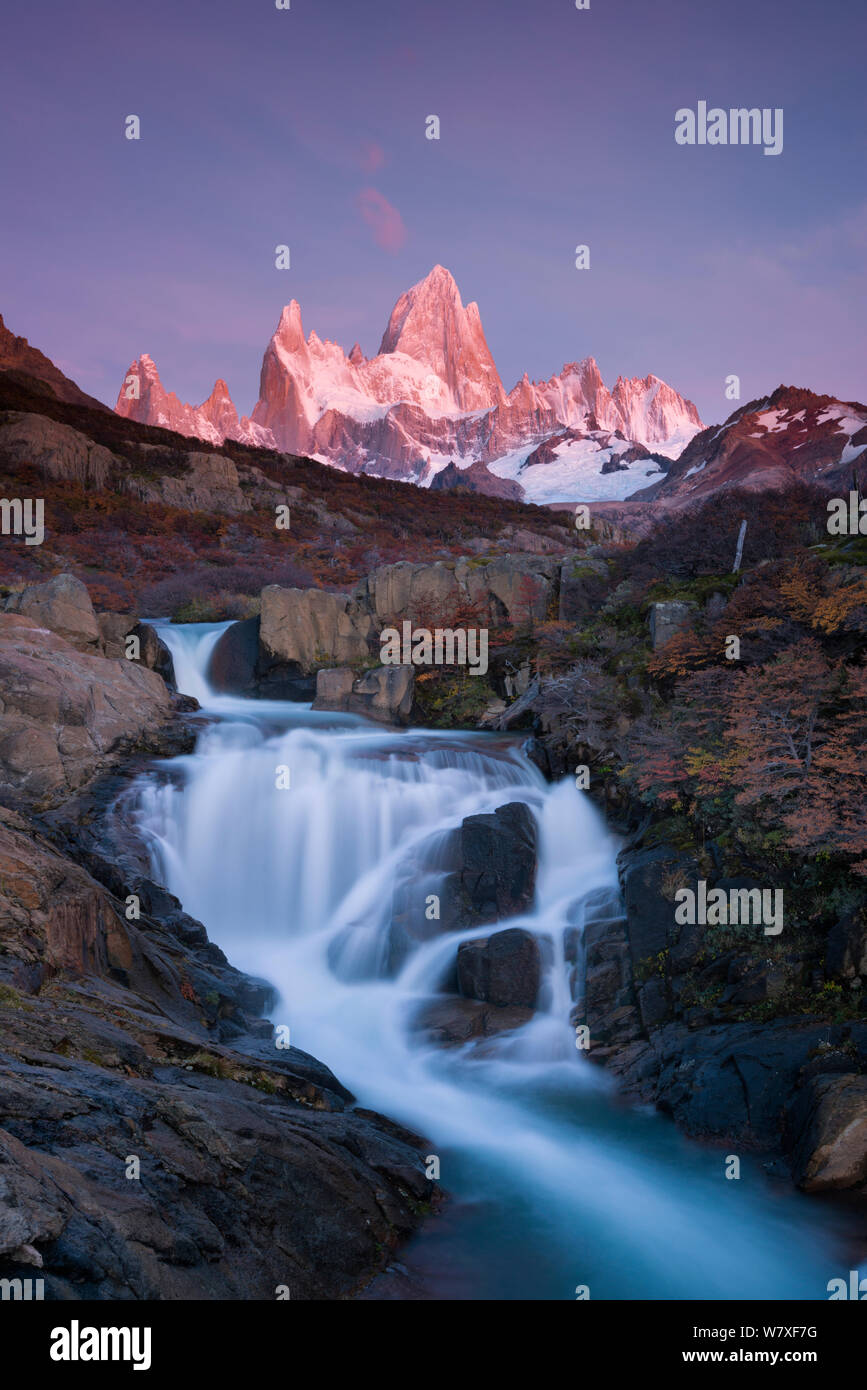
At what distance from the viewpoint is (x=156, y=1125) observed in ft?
17.6

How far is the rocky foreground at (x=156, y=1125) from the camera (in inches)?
162

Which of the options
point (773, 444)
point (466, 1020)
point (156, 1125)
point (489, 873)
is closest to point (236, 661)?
point (489, 873)

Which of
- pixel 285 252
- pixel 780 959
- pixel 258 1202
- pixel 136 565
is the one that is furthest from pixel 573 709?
pixel 136 565

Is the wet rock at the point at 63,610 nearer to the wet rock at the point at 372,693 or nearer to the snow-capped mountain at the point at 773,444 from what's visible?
the wet rock at the point at 372,693

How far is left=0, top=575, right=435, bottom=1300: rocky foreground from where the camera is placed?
411cm

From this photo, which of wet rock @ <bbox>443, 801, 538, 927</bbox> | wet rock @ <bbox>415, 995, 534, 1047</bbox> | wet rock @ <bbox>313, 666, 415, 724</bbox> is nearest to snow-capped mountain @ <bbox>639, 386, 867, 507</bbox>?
wet rock @ <bbox>313, 666, 415, 724</bbox>

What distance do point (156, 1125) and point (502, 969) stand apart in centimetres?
672

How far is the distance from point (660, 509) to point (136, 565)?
63.7 meters

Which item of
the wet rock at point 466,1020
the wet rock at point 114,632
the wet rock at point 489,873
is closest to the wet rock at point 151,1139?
the wet rock at point 466,1020

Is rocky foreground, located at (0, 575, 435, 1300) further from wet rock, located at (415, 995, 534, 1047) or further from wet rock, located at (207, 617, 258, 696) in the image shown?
wet rock, located at (207, 617, 258, 696)

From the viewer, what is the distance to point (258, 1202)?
543cm

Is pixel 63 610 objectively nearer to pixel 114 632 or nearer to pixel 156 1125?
pixel 114 632

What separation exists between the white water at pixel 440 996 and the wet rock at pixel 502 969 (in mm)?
352

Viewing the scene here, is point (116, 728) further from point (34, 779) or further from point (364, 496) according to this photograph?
point (364, 496)
